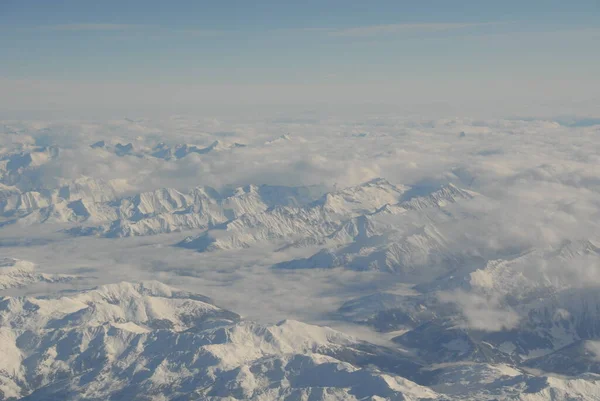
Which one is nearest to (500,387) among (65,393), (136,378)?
(136,378)

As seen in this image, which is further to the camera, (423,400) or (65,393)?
(65,393)

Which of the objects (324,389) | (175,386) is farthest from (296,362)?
(175,386)

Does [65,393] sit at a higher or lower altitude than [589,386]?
lower

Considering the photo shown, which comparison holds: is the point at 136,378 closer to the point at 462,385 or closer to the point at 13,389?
the point at 13,389

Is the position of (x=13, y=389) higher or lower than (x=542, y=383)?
lower

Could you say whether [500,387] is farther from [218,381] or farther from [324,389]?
[218,381]

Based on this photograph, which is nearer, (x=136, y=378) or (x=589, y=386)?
(x=589, y=386)

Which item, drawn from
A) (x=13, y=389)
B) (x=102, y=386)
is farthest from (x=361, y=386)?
(x=13, y=389)

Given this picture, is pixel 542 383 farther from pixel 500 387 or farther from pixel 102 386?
pixel 102 386
